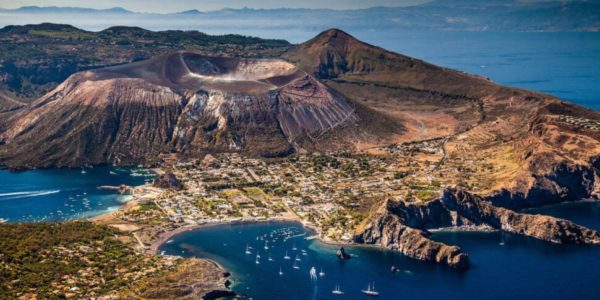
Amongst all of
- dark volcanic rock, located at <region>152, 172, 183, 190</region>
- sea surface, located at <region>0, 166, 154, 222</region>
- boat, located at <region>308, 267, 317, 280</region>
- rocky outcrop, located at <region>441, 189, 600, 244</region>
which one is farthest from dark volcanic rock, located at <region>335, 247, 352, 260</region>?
dark volcanic rock, located at <region>152, 172, 183, 190</region>

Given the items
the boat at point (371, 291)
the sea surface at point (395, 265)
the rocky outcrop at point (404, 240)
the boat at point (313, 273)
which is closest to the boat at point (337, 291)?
the sea surface at point (395, 265)

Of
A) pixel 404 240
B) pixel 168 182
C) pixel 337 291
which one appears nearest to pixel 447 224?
pixel 404 240

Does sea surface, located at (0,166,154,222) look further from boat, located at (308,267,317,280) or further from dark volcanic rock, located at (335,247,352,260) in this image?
dark volcanic rock, located at (335,247,352,260)

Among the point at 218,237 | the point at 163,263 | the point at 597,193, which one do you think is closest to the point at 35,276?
the point at 163,263

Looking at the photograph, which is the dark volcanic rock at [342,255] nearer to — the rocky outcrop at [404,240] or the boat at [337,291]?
the rocky outcrop at [404,240]

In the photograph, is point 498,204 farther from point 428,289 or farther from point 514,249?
point 428,289

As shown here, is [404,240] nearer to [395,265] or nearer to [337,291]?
[395,265]
